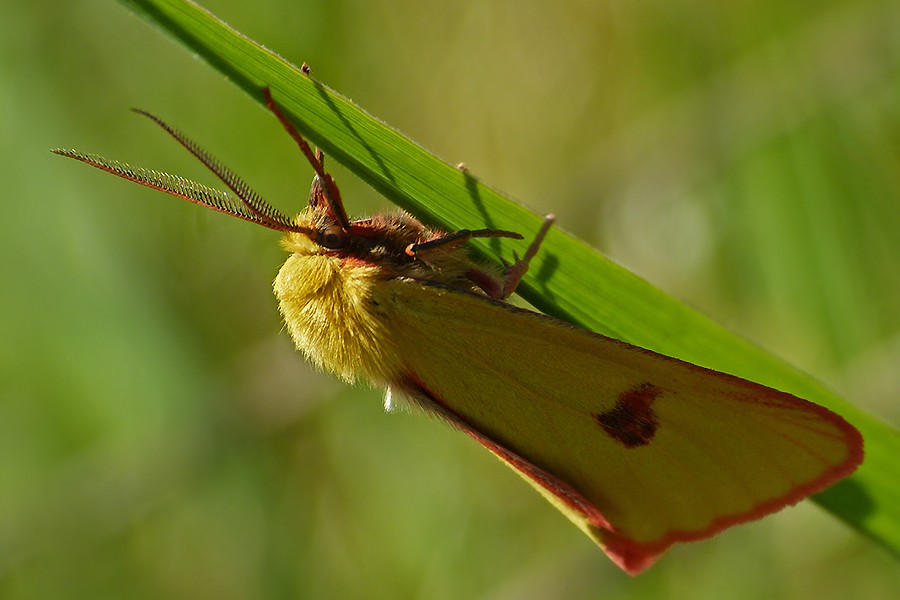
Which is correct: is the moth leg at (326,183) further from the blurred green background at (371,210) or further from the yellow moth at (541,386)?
the blurred green background at (371,210)

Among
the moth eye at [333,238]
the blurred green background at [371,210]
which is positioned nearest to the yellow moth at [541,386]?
the moth eye at [333,238]

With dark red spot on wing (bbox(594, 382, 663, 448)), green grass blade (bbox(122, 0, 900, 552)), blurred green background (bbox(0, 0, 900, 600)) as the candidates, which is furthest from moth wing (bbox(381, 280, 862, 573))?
blurred green background (bbox(0, 0, 900, 600))

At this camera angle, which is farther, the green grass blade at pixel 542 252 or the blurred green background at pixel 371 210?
the blurred green background at pixel 371 210

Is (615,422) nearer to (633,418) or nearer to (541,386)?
(633,418)

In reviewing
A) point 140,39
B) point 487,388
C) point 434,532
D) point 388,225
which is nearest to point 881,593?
point 434,532

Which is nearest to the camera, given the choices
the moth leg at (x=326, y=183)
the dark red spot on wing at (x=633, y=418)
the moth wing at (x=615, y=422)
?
the moth wing at (x=615, y=422)

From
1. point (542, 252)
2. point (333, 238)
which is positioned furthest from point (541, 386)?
point (333, 238)
